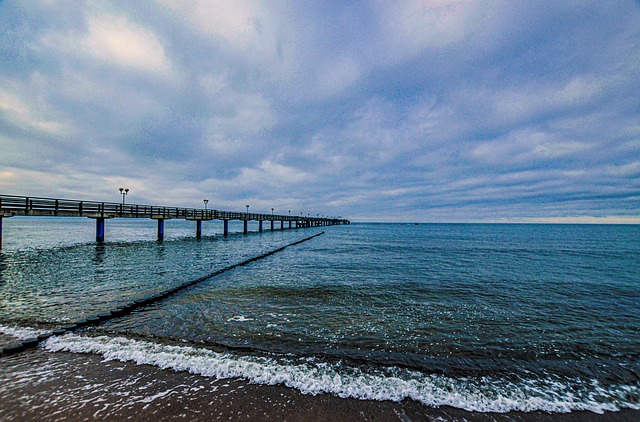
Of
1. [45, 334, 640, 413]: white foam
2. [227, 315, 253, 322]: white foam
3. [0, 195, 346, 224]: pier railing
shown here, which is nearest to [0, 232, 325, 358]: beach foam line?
[45, 334, 640, 413]: white foam

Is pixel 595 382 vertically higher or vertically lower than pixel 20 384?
lower

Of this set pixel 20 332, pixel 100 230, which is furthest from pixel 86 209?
pixel 20 332

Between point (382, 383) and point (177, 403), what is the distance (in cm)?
350

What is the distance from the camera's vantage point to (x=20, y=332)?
6.39 meters

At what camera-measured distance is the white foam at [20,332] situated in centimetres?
615

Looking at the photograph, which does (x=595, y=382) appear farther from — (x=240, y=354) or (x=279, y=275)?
(x=279, y=275)

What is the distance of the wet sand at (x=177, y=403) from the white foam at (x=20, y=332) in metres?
1.70

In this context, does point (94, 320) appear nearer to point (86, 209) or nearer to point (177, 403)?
point (177, 403)

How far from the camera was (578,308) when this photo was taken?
1004 centimetres

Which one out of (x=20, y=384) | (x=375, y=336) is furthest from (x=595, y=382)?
(x=20, y=384)

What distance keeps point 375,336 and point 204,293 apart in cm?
726

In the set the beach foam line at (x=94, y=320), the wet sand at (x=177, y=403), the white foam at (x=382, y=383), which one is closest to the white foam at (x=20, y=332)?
the beach foam line at (x=94, y=320)

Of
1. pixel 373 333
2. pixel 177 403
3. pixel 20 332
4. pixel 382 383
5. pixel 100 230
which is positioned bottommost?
pixel 373 333

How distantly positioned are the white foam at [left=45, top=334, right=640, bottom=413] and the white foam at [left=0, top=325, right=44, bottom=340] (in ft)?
2.89
